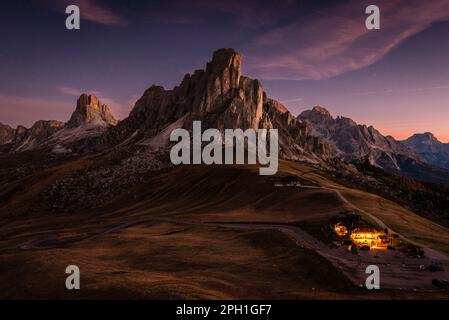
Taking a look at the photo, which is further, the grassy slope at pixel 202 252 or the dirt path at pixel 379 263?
the dirt path at pixel 379 263

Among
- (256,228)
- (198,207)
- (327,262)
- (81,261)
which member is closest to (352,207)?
(256,228)

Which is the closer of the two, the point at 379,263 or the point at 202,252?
the point at 379,263

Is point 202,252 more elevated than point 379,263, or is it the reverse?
point 379,263

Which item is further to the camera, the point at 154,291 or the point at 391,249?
the point at 391,249

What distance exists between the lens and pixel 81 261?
66.5 meters

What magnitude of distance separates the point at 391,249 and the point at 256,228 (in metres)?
33.3

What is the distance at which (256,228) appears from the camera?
94.2 meters

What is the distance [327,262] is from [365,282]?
9.13m

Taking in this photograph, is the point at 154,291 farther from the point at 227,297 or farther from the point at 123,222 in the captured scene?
the point at 123,222

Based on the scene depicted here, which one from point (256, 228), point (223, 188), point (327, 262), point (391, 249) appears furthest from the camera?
point (223, 188)

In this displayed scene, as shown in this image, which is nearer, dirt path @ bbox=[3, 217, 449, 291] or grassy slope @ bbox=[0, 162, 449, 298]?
grassy slope @ bbox=[0, 162, 449, 298]
